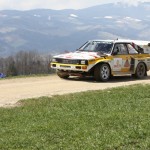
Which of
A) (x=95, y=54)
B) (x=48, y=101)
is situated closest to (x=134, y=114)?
(x=48, y=101)

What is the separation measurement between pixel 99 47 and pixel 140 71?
78.0 inches

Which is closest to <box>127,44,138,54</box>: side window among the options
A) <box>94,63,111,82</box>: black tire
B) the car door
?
the car door

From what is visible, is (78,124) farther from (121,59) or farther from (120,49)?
(120,49)

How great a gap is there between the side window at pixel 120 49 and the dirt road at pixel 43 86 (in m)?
0.98

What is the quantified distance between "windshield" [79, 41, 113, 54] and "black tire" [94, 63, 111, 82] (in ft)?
2.26

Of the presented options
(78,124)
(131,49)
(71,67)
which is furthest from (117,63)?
(78,124)

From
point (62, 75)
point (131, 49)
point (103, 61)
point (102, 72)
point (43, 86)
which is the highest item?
point (131, 49)

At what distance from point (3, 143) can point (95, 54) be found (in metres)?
9.61

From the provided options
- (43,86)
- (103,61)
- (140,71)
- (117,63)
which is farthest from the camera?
(140,71)

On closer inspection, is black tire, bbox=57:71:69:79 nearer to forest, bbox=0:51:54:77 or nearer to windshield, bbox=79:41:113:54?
windshield, bbox=79:41:113:54

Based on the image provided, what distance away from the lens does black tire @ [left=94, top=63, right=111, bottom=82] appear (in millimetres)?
16750

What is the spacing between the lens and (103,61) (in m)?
16.9

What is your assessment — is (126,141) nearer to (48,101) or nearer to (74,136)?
(74,136)

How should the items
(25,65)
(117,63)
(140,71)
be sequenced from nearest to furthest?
1. (117,63)
2. (140,71)
3. (25,65)
